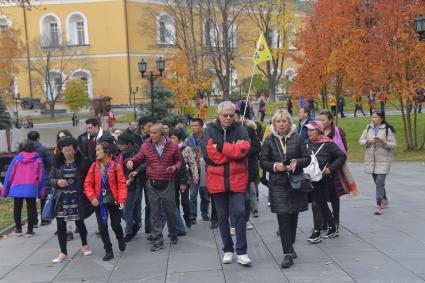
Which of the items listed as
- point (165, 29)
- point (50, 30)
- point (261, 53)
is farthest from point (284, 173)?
point (50, 30)

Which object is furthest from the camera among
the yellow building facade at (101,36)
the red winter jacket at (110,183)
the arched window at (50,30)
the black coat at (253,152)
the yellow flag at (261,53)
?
the yellow building facade at (101,36)

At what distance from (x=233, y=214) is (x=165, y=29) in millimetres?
48080

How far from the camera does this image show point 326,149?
6.95 meters

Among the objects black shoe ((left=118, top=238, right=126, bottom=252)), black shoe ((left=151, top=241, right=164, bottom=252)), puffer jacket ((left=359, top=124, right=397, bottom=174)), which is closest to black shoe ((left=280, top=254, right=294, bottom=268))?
black shoe ((left=151, top=241, right=164, bottom=252))

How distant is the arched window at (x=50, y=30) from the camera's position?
52.0 m

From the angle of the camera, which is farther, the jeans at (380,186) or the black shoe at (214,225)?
the jeans at (380,186)

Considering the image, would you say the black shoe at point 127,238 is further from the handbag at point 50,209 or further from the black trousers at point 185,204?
the handbag at point 50,209

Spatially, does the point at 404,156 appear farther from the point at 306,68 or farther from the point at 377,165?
the point at 377,165

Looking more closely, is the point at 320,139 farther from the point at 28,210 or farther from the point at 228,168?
the point at 28,210

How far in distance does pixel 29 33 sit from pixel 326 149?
5225 cm

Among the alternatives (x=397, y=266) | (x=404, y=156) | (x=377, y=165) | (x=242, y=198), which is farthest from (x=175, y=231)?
(x=404, y=156)

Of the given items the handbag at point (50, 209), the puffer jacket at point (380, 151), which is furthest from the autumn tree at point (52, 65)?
the handbag at point (50, 209)

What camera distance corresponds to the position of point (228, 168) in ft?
19.3

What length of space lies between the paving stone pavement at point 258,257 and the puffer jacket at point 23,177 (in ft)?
2.67
